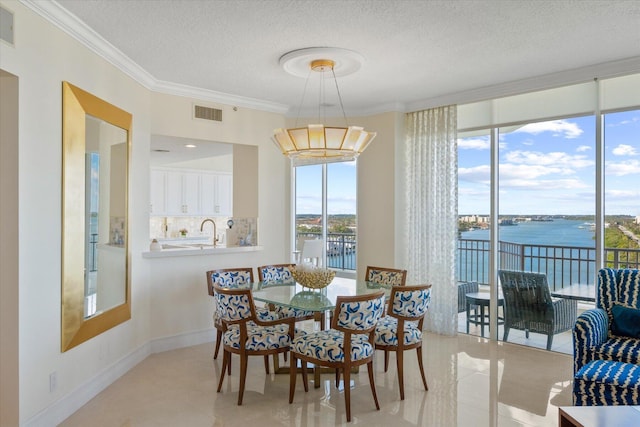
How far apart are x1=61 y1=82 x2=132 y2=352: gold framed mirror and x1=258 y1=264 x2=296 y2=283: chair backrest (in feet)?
4.52

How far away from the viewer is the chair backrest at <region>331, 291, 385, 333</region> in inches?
128

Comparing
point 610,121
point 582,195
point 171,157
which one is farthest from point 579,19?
point 171,157

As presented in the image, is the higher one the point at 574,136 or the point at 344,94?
the point at 344,94

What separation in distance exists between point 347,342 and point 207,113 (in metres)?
3.36

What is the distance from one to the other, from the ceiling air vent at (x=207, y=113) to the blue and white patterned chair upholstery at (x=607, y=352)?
171 inches

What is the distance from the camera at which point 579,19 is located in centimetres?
331

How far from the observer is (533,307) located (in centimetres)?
507

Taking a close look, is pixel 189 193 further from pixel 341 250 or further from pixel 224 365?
pixel 224 365

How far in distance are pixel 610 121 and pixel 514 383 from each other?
9.17 ft

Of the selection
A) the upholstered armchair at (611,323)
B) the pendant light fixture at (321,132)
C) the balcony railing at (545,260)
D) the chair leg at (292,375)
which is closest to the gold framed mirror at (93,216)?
the pendant light fixture at (321,132)

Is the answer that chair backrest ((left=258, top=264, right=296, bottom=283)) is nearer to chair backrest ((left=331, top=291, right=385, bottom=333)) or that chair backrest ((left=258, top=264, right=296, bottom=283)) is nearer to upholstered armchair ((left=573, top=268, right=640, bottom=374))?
chair backrest ((left=331, top=291, right=385, bottom=333))

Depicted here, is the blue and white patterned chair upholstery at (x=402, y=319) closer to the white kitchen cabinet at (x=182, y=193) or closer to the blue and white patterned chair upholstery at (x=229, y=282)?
the blue and white patterned chair upholstery at (x=229, y=282)

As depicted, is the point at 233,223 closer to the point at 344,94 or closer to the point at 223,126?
the point at 223,126

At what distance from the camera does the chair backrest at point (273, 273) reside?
498cm
